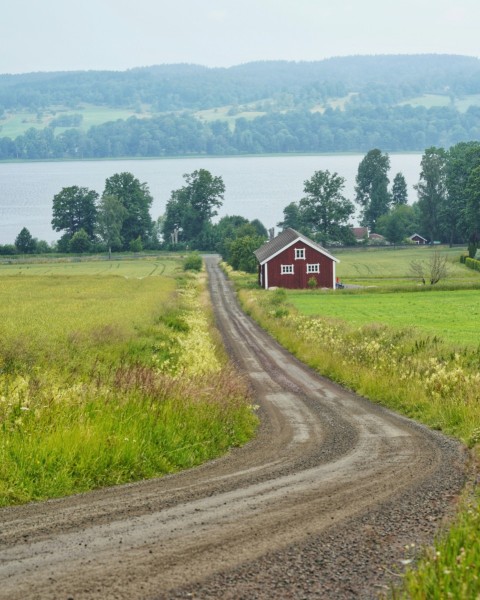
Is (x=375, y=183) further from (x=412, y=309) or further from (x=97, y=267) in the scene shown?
(x=412, y=309)

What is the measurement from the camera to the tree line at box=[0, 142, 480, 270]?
127000 millimetres

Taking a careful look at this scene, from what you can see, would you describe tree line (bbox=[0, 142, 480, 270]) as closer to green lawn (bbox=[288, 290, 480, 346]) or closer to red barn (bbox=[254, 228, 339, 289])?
red barn (bbox=[254, 228, 339, 289])

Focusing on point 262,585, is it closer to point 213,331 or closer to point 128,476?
point 128,476

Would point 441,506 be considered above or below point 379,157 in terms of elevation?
below

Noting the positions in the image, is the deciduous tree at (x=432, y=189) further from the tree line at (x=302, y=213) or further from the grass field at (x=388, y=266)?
the grass field at (x=388, y=266)

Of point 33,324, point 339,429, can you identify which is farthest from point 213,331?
point 339,429

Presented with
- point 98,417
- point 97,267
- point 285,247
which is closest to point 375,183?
point 97,267

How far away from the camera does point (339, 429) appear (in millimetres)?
17906

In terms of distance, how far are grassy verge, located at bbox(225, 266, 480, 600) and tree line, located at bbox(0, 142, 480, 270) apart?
72848 mm

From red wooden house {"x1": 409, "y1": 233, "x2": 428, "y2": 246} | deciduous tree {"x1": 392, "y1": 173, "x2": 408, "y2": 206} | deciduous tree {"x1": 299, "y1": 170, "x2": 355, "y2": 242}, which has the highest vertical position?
deciduous tree {"x1": 392, "y1": 173, "x2": 408, "y2": 206}

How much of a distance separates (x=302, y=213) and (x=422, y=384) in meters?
110

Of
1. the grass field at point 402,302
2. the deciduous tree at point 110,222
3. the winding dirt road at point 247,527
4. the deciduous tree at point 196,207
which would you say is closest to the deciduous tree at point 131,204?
the deciduous tree at point 110,222

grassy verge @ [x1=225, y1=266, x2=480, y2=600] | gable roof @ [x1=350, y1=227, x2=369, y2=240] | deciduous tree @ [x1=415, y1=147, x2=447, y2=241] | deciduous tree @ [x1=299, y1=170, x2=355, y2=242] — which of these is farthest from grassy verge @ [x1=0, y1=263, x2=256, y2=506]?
gable roof @ [x1=350, y1=227, x2=369, y2=240]

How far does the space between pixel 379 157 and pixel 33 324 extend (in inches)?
5861
